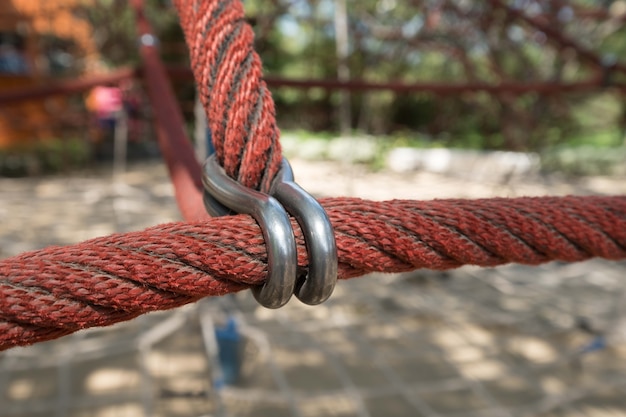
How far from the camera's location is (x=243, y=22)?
1.40ft

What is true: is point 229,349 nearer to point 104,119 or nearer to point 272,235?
point 272,235

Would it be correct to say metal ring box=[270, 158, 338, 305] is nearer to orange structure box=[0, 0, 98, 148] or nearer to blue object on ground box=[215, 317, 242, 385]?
blue object on ground box=[215, 317, 242, 385]

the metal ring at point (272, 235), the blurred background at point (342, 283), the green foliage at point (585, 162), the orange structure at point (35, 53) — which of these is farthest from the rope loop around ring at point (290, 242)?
the green foliage at point (585, 162)

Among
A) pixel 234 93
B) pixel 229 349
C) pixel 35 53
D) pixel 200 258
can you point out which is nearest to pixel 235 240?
pixel 200 258

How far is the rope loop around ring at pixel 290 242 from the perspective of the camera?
0.32 meters

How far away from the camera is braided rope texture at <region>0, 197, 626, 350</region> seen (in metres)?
0.32

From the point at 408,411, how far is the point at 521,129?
160 inches

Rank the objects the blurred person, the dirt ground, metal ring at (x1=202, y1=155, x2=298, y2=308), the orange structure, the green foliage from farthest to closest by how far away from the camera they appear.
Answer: the blurred person, the green foliage, the orange structure, the dirt ground, metal ring at (x1=202, y1=155, x2=298, y2=308)

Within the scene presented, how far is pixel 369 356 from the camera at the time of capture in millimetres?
1418

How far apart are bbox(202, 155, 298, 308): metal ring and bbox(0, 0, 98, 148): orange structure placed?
426 centimetres

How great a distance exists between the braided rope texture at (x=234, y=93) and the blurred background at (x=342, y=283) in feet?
0.46

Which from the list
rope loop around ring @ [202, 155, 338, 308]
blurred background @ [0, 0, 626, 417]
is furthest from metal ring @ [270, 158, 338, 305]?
blurred background @ [0, 0, 626, 417]

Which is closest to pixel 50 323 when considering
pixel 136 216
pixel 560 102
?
pixel 136 216

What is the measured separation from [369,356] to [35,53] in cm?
418
